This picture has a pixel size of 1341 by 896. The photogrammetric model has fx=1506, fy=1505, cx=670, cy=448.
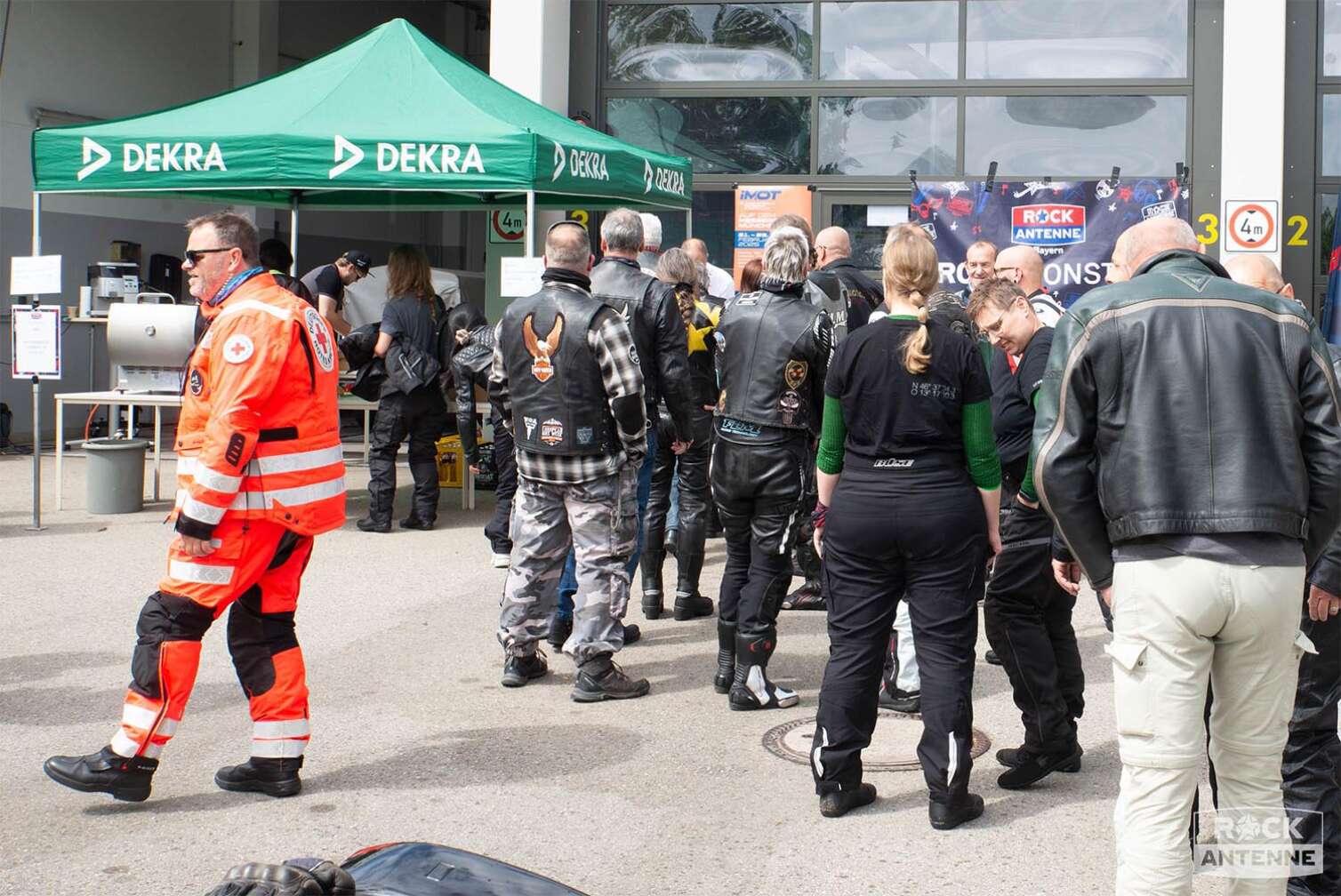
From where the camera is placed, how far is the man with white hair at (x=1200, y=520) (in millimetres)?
3510

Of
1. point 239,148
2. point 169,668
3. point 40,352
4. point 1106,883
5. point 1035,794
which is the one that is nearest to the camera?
point 1106,883

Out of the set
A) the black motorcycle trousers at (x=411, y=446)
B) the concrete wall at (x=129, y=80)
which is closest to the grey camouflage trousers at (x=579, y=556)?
the black motorcycle trousers at (x=411, y=446)

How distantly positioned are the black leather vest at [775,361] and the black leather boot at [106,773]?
8.61ft

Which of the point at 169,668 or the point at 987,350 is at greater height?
the point at 987,350

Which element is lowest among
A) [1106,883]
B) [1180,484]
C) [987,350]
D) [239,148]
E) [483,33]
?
[1106,883]

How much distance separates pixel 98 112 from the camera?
18562 millimetres

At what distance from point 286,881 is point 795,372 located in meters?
4.08

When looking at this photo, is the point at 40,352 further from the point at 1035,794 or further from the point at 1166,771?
the point at 1166,771

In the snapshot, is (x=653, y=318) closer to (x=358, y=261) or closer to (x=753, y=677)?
(x=753, y=677)

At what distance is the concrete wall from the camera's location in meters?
17.2

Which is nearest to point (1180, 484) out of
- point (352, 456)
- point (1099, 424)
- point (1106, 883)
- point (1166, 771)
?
point (1099, 424)

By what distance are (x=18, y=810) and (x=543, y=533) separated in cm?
231

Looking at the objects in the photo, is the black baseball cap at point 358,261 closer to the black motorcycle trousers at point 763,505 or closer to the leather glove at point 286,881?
the black motorcycle trousers at point 763,505

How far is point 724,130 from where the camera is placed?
46.6 ft
